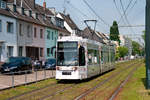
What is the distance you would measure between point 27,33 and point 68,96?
85.9ft

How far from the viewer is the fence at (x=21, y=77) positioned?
51.9ft

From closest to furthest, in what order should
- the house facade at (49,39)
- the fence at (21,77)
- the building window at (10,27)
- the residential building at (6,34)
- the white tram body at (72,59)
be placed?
the fence at (21,77)
the white tram body at (72,59)
the residential building at (6,34)
the building window at (10,27)
the house facade at (49,39)

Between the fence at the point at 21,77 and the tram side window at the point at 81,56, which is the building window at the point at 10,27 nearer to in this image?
the fence at the point at 21,77

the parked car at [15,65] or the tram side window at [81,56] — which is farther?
the parked car at [15,65]

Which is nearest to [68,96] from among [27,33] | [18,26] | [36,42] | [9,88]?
[9,88]

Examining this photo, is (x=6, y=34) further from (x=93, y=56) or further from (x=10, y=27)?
(x=93, y=56)

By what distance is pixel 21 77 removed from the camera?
18.2 m

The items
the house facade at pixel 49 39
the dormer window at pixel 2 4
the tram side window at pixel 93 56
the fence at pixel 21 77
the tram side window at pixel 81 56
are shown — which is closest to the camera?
the fence at pixel 21 77

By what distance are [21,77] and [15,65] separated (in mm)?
8037

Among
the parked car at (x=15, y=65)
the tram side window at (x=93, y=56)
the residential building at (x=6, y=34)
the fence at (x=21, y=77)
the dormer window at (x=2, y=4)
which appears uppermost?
the dormer window at (x=2, y=4)

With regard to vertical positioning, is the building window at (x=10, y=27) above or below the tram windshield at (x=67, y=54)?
above

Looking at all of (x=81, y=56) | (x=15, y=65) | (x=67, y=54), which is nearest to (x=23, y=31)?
(x=15, y=65)

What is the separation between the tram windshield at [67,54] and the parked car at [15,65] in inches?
341

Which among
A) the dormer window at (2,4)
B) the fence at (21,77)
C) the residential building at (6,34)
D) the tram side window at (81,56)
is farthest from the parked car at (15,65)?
the tram side window at (81,56)
